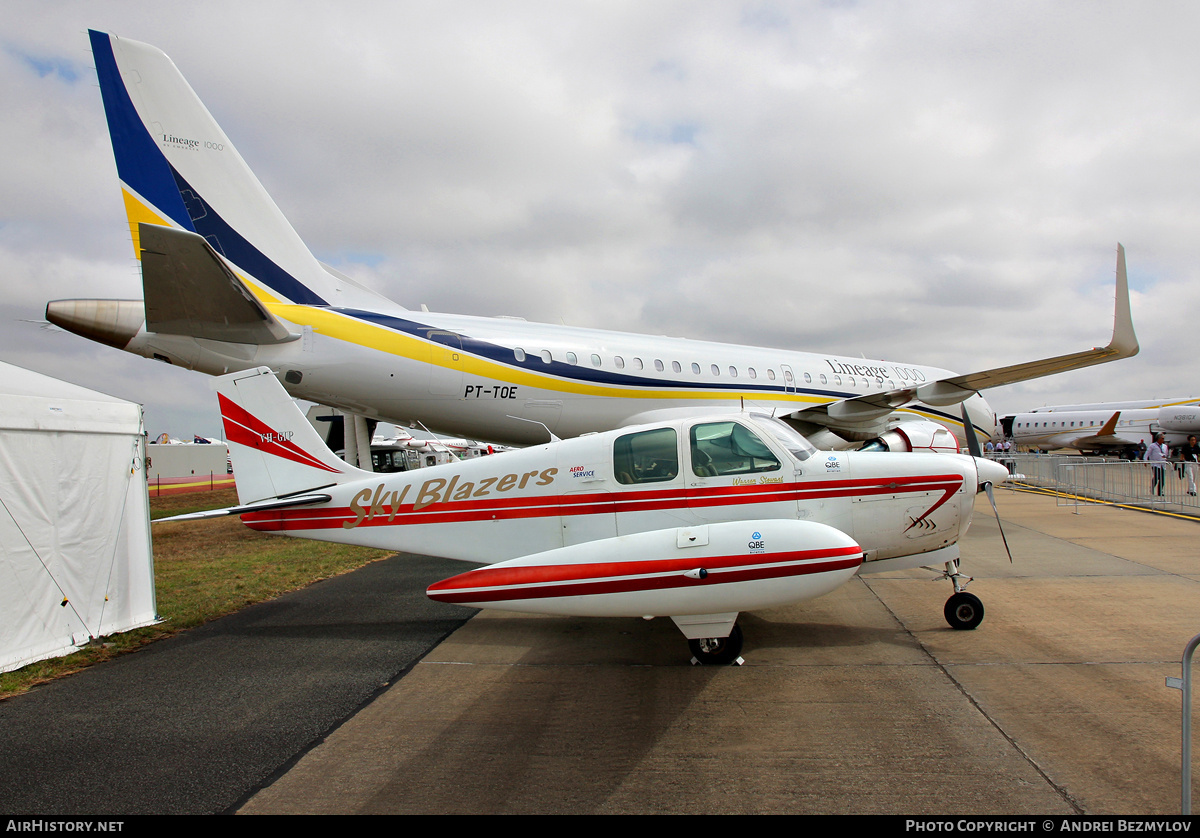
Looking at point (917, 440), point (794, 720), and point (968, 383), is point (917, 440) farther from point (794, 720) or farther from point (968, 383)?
point (794, 720)

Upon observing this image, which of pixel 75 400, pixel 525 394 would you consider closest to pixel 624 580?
pixel 75 400

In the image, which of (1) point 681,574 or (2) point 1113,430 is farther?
(2) point 1113,430

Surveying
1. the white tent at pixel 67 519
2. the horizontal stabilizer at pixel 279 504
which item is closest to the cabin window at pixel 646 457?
the horizontal stabilizer at pixel 279 504

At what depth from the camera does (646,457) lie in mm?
5992

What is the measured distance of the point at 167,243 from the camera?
23.6 ft

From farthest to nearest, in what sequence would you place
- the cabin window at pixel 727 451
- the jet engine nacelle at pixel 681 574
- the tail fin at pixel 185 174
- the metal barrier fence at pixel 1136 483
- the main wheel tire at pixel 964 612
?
the metal barrier fence at pixel 1136 483
the tail fin at pixel 185 174
the main wheel tire at pixel 964 612
the cabin window at pixel 727 451
the jet engine nacelle at pixel 681 574

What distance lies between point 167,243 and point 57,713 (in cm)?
483

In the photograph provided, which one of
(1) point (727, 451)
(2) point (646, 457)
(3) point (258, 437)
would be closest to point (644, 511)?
(2) point (646, 457)

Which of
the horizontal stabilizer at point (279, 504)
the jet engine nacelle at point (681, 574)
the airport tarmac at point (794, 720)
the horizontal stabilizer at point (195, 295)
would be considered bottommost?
the airport tarmac at point (794, 720)

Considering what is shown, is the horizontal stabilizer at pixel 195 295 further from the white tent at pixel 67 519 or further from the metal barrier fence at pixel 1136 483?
the metal barrier fence at pixel 1136 483

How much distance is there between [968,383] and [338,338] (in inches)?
447

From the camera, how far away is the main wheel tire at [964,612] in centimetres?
629

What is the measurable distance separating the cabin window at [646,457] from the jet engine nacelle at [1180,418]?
5564cm
